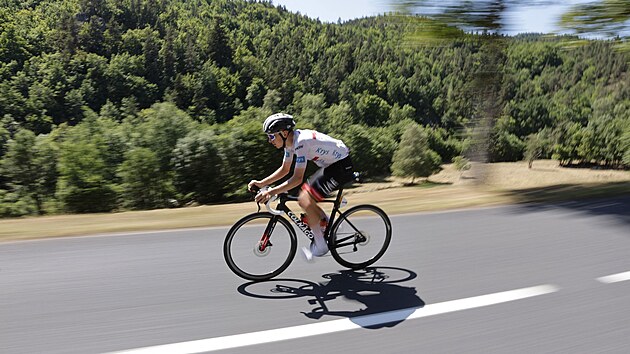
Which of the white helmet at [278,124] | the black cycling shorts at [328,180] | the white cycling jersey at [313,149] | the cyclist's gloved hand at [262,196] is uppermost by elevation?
the white helmet at [278,124]

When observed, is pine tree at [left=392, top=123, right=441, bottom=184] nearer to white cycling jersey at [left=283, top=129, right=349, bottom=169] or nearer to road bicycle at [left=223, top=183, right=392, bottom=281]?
road bicycle at [left=223, top=183, right=392, bottom=281]

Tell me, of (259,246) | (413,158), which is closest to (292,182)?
(259,246)

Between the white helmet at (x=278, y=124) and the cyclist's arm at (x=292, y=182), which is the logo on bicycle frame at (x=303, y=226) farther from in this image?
the white helmet at (x=278, y=124)

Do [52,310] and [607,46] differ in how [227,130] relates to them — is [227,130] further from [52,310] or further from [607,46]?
[52,310]

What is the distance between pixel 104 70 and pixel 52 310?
4692 inches

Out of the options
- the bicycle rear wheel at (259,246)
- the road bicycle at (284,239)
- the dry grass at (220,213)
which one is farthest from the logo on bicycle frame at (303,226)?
the dry grass at (220,213)

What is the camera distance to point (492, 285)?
4715mm

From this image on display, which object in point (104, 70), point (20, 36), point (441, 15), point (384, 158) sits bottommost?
point (384, 158)

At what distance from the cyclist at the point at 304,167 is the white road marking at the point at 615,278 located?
250 centimetres

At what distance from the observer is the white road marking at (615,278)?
15.6 feet

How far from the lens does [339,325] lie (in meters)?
3.92

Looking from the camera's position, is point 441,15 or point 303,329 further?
point 441,15

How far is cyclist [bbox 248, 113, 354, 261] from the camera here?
195 inches

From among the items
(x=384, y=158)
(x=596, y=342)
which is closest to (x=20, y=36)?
(x=384, y=158)
